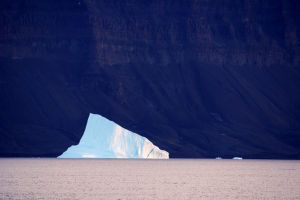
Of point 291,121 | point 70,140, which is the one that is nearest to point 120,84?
point 70,140

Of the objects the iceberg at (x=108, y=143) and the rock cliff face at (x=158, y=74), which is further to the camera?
the rock cliff face at (x=158, y=74)

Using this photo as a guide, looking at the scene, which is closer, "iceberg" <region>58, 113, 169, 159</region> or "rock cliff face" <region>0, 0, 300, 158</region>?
"iceberg" <region>58, 113, 169, 159</region>

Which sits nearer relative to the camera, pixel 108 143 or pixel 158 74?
pixel 108 143

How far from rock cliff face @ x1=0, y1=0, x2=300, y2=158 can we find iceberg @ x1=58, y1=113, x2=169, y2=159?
3.33 metres

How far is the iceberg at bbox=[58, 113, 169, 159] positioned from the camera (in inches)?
5241

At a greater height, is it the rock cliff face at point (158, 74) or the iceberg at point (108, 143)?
the rock cliff face at point (158, 74)

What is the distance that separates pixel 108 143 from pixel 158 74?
98.5ft

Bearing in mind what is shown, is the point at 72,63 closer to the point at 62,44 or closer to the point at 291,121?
the point at 62,44

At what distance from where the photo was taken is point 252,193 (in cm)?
5569

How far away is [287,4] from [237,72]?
70.5ft

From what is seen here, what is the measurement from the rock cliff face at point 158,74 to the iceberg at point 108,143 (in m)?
3.33

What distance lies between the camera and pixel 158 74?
521 feet

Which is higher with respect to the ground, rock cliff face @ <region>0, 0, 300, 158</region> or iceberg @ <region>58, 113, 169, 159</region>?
rock cliff face @ <region>0, 0, 300, 158</region>

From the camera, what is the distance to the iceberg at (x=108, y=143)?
13312 centimetres
